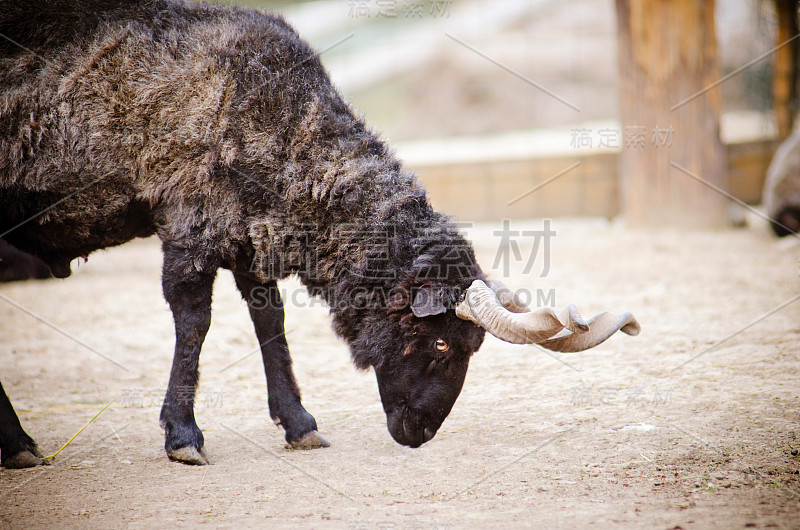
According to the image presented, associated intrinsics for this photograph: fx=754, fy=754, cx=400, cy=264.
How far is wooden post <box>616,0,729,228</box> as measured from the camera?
9383mm

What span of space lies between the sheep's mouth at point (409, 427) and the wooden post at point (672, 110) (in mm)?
6716

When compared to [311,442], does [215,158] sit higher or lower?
higher

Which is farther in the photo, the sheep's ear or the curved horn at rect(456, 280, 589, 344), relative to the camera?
the sheep's ear

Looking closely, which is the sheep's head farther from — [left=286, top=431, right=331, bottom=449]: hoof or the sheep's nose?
[left=286, top=431, right=331, bottom=449]: hoof

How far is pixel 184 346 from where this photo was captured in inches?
169

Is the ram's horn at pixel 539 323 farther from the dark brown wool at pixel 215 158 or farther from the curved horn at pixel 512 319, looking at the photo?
the dark brown wool at pixel 215 158

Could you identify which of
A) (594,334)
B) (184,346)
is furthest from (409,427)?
(184,346)

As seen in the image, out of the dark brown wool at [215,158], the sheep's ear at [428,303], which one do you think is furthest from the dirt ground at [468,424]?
the sheep's ear at [428,303]

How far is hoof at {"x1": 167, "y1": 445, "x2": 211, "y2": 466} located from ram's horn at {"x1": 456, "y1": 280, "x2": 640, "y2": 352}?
167 cm

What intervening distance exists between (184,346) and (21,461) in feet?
3.67

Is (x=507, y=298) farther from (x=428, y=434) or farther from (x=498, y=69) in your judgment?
(x=498, y=69)

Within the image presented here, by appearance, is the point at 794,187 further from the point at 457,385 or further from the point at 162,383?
the point at 162,383

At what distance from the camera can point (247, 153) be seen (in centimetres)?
410

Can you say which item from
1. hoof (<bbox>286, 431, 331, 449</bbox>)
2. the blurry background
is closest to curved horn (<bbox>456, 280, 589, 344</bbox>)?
hoof (<bbox>286, 431, 331, 449</bbox>)
